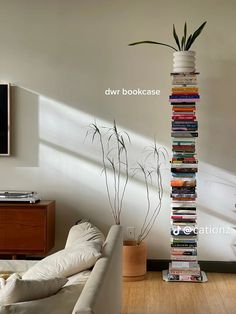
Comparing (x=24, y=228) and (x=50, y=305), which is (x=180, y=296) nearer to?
(x=24, y=228)

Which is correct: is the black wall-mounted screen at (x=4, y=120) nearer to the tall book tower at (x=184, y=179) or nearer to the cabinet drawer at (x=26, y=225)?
the cabinet drawer at (x=26, y=225)

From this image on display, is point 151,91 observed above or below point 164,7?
below

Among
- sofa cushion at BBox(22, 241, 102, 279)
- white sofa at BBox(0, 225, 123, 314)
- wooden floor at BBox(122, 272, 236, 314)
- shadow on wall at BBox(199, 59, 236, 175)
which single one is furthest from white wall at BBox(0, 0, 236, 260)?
white sofa at BBox(0, 225, 123, 314)

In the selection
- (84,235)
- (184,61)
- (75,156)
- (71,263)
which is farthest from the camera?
(75,156)

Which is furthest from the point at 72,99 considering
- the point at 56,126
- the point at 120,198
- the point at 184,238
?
the point at 184,238

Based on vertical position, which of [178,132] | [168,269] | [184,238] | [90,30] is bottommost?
[168,269]

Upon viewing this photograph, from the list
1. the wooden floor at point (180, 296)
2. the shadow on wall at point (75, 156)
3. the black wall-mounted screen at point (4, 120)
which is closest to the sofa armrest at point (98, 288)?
the wooden floor at point (180, 296)

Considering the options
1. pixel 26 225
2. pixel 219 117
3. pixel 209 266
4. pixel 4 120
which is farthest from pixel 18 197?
pixel 219 117

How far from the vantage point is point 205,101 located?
196 inches

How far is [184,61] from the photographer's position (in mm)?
4605

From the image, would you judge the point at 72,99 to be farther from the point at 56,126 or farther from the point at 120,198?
the point at 120,198

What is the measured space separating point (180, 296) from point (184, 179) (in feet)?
3.46

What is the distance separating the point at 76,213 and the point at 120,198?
0.46 metres

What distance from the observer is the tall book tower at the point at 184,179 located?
185 inches
